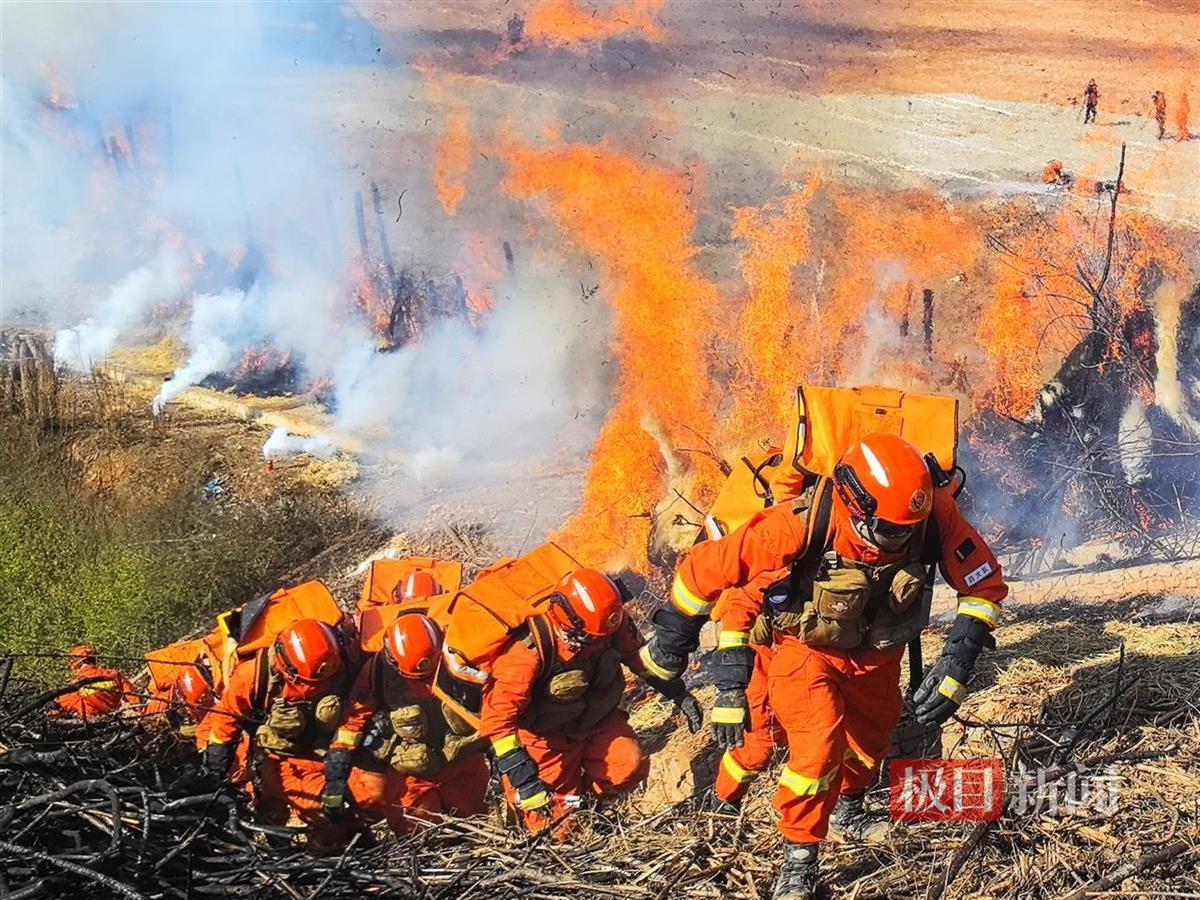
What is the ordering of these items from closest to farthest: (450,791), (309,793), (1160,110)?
(309,793) < (450,791) < (1160,110)

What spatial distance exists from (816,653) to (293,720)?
9.40 feet

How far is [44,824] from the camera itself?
361 cm

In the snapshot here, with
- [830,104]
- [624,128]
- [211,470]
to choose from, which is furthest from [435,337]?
[830,104]

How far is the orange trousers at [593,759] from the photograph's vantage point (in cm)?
577

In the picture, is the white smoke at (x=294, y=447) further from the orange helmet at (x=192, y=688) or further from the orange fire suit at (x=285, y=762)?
the orange fire suit at (x=285, y=762)

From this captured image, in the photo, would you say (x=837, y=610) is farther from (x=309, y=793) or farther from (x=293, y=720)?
(x=309, y=793)

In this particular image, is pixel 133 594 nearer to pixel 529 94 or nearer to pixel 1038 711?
pixel 1038 711

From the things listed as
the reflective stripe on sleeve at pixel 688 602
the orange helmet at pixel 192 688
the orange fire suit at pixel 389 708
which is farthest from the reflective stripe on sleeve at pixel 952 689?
the orange helmet at pixel 192 688

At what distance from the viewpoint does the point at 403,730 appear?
578 centimetres

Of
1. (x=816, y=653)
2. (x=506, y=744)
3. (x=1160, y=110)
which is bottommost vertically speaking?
(x=506, y=744)

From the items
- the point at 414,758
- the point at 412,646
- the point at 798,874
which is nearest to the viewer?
the point at 798,874

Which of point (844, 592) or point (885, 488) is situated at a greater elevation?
point (885, 488)

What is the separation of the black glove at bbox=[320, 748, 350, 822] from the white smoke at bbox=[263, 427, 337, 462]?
8826 mm

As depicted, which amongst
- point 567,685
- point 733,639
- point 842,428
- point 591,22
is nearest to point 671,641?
point 733,639
